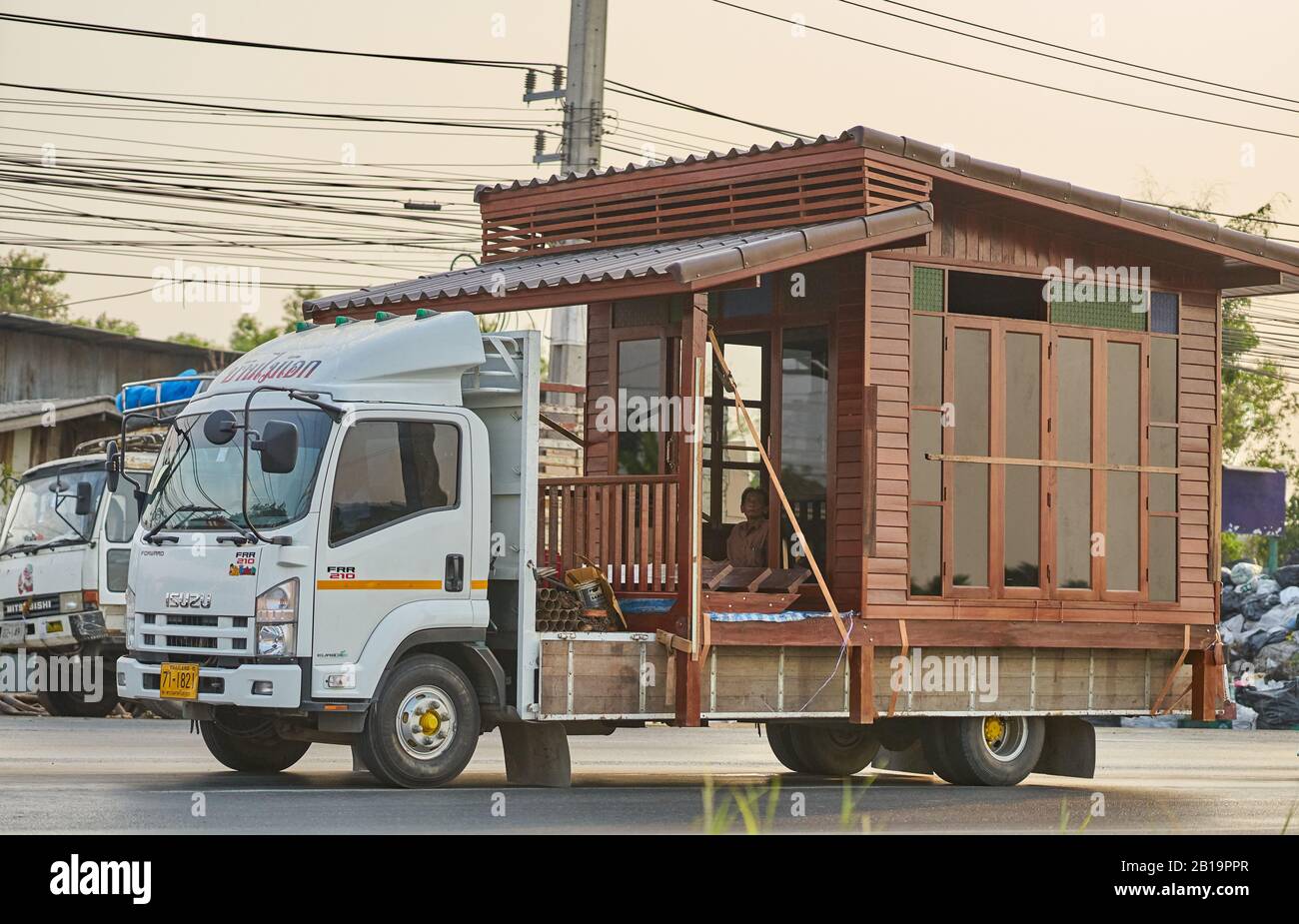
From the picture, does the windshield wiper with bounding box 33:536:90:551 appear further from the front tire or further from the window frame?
the front tire

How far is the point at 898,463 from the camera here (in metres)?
15.3

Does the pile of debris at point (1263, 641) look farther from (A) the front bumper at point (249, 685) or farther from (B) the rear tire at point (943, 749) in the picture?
(A) the front bumper at point (249, 685)

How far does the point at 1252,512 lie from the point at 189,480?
111 feet

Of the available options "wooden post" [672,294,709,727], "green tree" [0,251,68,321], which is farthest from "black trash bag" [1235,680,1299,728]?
"green tree" [0,251,68,321]

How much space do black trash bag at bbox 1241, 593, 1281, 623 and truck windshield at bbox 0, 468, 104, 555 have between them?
20475mm

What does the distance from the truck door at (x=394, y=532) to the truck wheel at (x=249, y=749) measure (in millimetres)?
1923

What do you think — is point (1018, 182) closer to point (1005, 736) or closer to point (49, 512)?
point (1005, 736)

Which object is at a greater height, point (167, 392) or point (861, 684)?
point (167, 392)

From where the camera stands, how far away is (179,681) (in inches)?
516

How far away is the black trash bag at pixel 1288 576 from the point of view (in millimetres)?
36750

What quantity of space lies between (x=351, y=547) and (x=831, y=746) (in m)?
5.52
